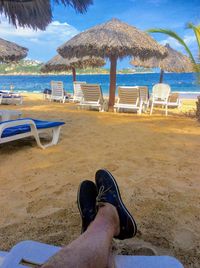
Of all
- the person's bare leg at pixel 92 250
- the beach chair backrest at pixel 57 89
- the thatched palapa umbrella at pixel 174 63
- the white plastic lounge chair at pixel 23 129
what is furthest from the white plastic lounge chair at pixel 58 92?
the person's bare leg at pixel 92 250

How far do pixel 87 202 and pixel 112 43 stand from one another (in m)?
7.04

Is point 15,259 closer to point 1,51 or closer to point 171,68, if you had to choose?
point 1,51

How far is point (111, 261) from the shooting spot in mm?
1026

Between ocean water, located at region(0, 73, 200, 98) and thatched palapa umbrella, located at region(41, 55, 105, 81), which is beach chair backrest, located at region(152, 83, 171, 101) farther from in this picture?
ocean water, located at region(0, 73, 200, 98)

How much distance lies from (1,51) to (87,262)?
10.1 metres

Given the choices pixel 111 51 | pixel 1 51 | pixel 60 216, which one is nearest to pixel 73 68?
pixel 1 51

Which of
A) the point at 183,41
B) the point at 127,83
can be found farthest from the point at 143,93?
the point at 127,83

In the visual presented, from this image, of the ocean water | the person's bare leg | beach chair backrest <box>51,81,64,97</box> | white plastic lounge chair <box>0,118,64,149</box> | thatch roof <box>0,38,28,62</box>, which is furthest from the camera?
the ocean water

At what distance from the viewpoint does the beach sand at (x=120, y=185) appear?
1.69 metres

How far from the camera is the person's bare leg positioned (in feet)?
2.88

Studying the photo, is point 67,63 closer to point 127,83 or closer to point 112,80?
point 112,80

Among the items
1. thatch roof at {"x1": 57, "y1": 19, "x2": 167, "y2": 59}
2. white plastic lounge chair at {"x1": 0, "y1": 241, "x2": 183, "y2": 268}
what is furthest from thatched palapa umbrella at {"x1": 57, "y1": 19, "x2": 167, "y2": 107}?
white plastic lounge chair at {"x1": 0, "y1": 241, "x2": 183, "y2": 268}

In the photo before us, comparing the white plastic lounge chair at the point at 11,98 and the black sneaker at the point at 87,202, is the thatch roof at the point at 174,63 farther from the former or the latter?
the black sneaker at the point at 87,202

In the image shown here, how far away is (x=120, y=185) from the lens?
2.48m
